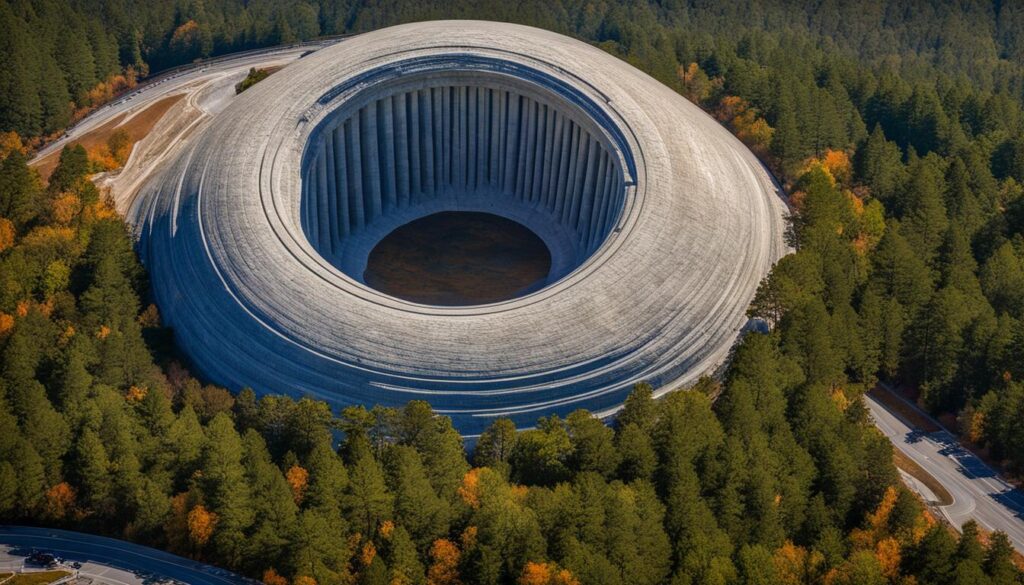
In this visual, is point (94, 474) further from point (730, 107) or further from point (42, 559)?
point (730, 107)

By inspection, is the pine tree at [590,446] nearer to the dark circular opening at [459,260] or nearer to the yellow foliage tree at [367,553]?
the yellow foliage tree at [367,553]

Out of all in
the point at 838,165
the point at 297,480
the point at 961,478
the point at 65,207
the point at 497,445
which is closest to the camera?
the point at 297,480

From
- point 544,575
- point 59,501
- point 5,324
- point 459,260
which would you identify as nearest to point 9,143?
point 5,324

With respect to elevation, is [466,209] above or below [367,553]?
above

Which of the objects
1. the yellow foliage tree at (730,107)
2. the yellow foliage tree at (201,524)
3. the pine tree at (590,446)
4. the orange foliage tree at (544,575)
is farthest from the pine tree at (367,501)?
the yellow foliage tree at (730,107)

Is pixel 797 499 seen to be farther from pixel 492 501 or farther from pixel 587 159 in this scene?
pixel 587 159

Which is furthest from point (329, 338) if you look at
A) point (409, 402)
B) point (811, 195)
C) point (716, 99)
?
point (716, 99)

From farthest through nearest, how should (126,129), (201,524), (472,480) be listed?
1. (126,129)
2. (472,480)
3. (201,524)

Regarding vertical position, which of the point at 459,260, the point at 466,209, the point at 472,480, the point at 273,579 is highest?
the point at 466,209
